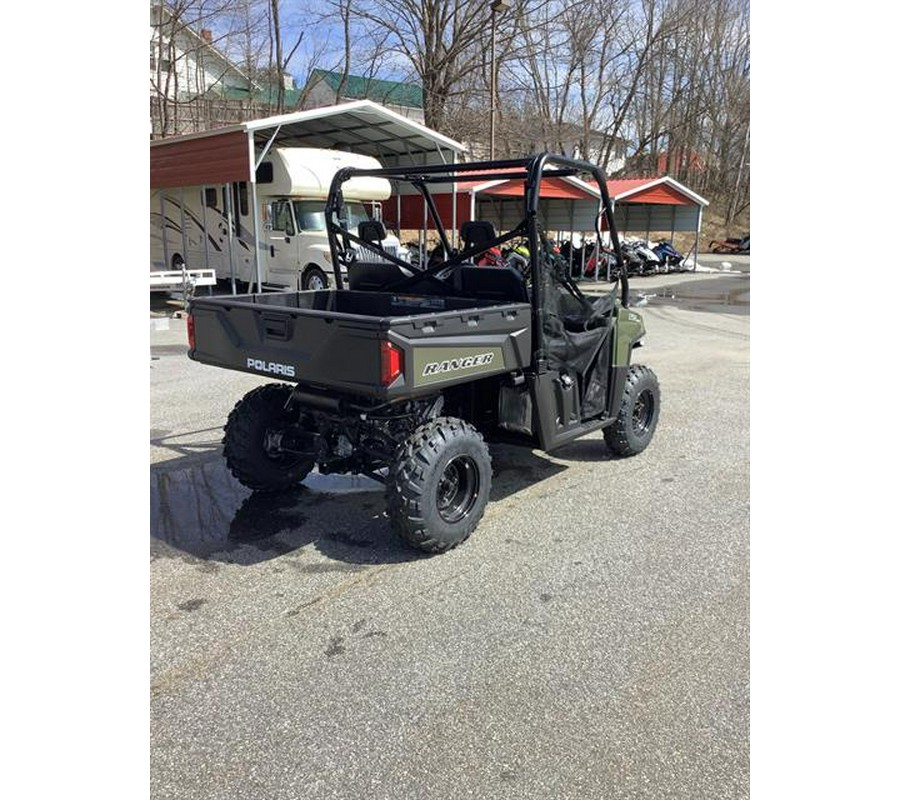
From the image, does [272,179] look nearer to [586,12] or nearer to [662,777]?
[662,777]

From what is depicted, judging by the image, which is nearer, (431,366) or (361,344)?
(361,344)

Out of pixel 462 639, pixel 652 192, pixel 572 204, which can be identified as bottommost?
pixel 462 639

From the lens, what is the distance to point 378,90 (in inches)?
1294

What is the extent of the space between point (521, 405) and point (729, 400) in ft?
12.6

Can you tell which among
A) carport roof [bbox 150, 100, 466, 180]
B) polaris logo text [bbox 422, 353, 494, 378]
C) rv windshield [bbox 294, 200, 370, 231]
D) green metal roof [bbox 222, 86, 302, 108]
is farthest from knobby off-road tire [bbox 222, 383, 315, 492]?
green metal roof [bbox 222, 86, 302, 108]

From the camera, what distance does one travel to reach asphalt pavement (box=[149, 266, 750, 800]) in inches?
99.7

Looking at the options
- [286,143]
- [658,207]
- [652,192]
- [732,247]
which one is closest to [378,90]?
[658,207]

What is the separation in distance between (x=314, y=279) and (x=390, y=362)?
40.2ft

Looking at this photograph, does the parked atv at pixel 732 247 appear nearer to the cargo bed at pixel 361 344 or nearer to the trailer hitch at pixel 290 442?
the trailer hitch at pixel 290 442

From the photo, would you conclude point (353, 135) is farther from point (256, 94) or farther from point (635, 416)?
point (635, 416)

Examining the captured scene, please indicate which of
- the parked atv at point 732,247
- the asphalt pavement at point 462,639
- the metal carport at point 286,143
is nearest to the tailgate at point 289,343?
the asphalt pavement at point 462,639

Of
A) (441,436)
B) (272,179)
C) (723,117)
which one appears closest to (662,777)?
(441,436)

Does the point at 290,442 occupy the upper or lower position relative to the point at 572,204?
lower

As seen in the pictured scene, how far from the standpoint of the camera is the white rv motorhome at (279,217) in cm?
1542
